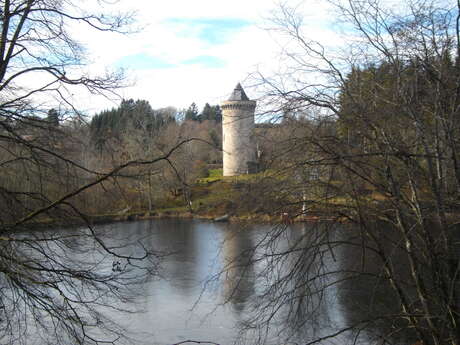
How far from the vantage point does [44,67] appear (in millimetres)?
3908

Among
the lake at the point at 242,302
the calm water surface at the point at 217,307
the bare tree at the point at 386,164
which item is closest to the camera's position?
the bare tree at the point at 386,164

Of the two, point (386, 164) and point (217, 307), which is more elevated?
point (386, 164)

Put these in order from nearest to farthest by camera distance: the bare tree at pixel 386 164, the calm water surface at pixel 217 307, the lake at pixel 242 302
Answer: the bare tree at pixel 386 164 < the lake at pixel 242 302 < the calm water surface at pixel 217 307

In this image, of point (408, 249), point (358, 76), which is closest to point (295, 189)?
point (408, 249)

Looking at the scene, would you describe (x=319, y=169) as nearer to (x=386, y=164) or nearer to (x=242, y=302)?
(x=386, y=164)

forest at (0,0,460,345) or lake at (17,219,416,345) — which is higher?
forest at (0,0,460,345)

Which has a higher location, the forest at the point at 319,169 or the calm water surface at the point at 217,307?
the forest at the point at 319,169

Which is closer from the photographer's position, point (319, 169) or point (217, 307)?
point (319, 169)

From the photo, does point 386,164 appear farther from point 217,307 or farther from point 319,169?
point 217,307

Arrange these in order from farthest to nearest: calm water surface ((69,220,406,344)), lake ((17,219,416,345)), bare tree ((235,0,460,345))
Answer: calm water surface ((69,220,406,344)), lake ((17,219,416,345)), bare tree ((235,0,460,345))

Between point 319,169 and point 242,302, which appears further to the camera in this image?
point 242,302

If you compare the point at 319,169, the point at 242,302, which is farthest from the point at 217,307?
the point at 319,169

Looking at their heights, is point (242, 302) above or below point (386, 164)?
below

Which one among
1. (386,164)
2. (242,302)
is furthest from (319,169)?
(242,302)
